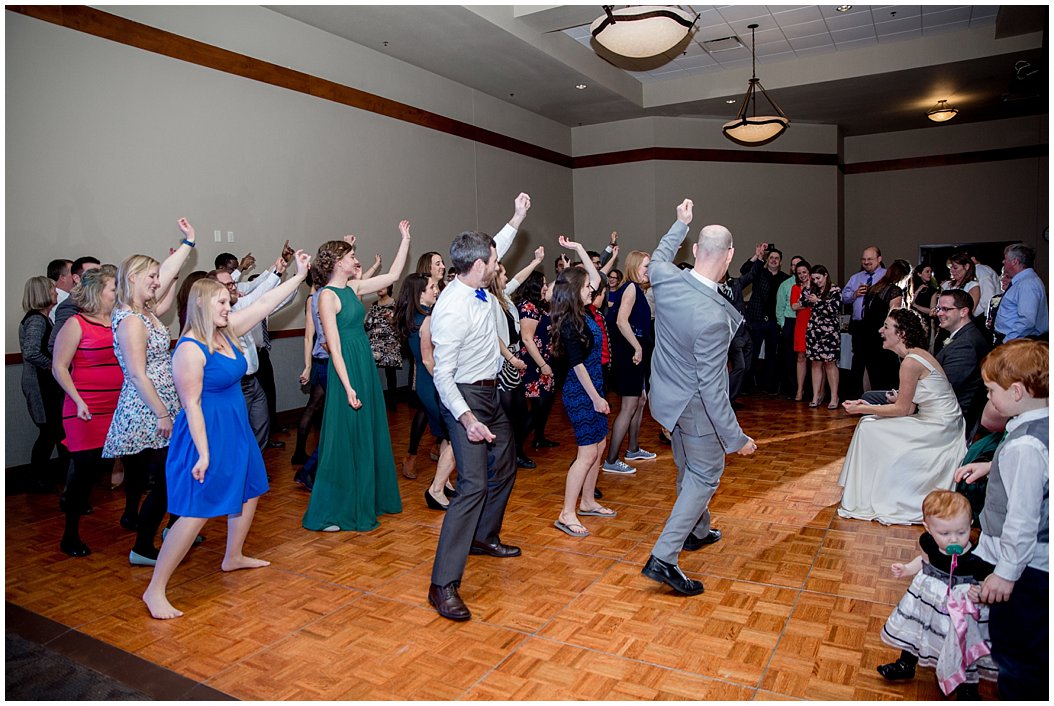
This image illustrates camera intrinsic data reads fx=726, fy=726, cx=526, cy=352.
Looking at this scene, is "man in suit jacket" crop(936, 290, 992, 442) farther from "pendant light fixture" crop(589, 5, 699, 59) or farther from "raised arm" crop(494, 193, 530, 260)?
"pendant light fixture" crop(589, 5, 699, 59)

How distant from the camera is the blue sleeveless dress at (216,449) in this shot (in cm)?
291

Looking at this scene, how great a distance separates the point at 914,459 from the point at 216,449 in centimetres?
348

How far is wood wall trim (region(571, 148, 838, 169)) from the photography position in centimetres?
1108

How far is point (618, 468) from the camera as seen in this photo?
194 inches

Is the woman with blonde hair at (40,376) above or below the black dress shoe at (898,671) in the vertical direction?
above

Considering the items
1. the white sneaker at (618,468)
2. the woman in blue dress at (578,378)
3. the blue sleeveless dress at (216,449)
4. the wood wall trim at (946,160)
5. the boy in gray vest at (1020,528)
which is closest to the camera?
the boy in gray vest at (1020,528)

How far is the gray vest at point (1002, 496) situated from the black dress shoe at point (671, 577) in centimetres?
124

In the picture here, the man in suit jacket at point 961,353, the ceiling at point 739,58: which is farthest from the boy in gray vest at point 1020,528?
the ceiling at point 739,58

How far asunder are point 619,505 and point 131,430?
2595 mm

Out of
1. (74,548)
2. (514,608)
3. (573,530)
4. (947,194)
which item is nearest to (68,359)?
(74,548)

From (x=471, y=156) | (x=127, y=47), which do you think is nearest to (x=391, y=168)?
(x=471, y=156)

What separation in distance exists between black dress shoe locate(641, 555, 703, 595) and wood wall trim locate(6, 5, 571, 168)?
5.25 meters

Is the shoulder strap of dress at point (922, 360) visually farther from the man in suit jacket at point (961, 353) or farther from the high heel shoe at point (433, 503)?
the high heel shoe at point (433, 503)

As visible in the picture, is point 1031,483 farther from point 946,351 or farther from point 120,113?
point 120,113
